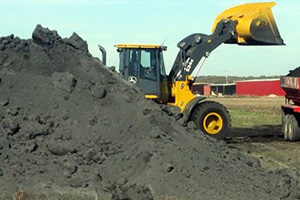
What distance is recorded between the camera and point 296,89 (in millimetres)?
17547

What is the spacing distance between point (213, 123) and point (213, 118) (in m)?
0.16

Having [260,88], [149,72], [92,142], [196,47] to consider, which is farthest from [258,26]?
[260,88]

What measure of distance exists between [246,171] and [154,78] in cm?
806

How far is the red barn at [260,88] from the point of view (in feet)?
254

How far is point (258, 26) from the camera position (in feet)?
57.9

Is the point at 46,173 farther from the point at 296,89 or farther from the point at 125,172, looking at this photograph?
the point at 296,89

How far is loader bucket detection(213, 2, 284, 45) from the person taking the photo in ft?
57.9

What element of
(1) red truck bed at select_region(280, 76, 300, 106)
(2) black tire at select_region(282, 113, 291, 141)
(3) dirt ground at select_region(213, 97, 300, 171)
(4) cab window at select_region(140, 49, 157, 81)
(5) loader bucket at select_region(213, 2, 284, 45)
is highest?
(5) loader bucket at select_region(213, 2, 284, 45)

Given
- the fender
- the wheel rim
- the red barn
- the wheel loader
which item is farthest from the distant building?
the wheel rim

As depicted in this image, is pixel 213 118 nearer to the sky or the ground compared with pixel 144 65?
nearer to the ground

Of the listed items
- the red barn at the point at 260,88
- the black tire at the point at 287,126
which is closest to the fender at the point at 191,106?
the black tire at the point at 287,126

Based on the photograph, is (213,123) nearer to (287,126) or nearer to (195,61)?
(195,61)

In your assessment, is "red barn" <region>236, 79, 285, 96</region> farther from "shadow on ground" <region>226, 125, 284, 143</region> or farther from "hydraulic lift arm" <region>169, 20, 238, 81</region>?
"hydraulic lift arm" <region>169, 20, 238, 81</region>

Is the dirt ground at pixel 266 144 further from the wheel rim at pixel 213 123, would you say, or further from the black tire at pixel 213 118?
the wheel rim at pixel 213 123
